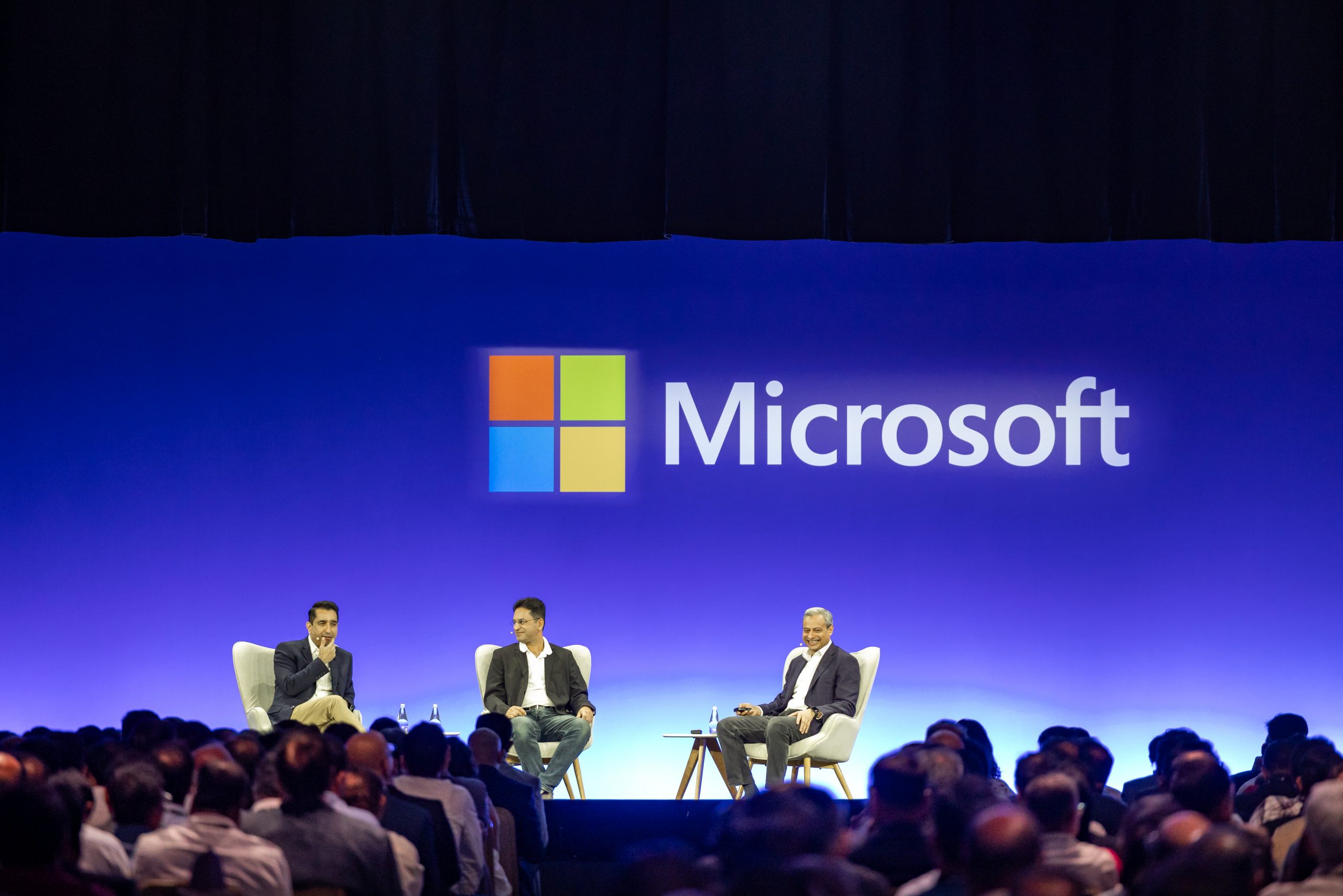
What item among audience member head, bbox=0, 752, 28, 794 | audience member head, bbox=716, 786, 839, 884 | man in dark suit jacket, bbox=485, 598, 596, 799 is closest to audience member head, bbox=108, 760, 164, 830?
audience member head, bbox=0, 752, 28, 794

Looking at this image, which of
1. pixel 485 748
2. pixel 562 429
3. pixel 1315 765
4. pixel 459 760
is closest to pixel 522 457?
pixel 562 429

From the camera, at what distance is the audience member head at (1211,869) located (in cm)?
225

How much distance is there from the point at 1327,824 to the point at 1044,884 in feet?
3.68

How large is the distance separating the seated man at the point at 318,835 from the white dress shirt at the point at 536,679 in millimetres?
3982

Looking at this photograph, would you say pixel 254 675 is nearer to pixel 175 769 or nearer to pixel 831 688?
pixel 831 688

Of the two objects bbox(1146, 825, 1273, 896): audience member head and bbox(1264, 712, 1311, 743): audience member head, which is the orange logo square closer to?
bbox(1264, 712, 1311, 743): audience member head

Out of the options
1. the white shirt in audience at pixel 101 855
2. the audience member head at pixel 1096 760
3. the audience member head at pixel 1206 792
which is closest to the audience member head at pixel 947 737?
the audience member head at pixel 1096 760

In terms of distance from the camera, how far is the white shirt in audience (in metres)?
3.08

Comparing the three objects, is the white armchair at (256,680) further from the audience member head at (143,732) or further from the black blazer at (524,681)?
the audience member head at (143,732)

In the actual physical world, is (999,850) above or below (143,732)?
above

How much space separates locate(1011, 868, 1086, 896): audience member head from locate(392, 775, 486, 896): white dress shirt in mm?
2003

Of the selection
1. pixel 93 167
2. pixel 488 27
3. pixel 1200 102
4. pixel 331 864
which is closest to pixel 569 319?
pixel 488 27

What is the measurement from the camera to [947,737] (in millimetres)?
4504

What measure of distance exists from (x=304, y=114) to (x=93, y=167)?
109cm
